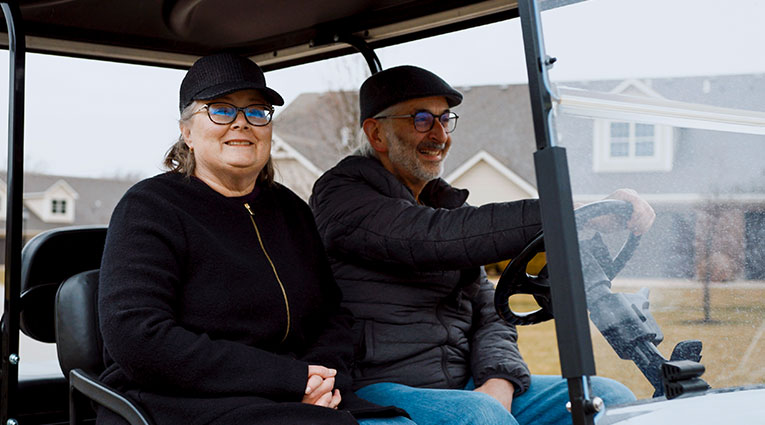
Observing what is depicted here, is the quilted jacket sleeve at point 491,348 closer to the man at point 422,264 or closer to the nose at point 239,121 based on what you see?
the man at point 422,264

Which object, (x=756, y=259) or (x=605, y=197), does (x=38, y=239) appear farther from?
(x=756, y=259)

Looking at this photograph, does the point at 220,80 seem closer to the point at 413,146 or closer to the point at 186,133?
the point at 186,133

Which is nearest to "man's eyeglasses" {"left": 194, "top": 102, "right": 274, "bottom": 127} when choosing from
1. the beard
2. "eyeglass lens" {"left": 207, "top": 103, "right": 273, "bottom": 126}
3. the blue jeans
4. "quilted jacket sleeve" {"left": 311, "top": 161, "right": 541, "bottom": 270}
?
"eyeglass lens" {"left": 207, "top": 103, "right": 273, "bottom": 126}

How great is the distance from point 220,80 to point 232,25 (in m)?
0.86

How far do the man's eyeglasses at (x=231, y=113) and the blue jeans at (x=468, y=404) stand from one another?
31.6 inches

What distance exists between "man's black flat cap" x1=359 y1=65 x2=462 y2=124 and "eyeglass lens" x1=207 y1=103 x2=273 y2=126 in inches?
22.2

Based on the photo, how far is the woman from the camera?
187 centimetres

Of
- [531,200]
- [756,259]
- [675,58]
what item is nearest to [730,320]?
[756,259]

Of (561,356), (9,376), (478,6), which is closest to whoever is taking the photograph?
(561,356)

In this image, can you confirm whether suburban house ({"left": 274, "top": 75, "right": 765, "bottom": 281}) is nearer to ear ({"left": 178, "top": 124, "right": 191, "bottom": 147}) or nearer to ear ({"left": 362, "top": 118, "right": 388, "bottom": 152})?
ear ({"left": 178, "top": 124, "right": 191, "bottom": 147})

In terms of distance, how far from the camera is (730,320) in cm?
151

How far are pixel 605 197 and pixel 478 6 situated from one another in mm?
1355

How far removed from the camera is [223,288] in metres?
2.02

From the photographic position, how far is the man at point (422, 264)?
214 centimetres
